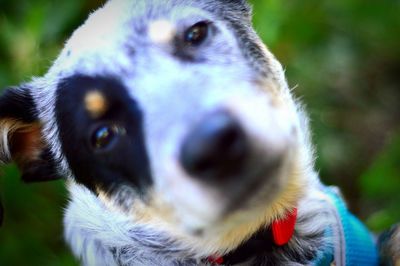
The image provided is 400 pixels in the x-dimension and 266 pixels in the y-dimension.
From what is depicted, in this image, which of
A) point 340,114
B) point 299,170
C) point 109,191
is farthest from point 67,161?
point 340,114

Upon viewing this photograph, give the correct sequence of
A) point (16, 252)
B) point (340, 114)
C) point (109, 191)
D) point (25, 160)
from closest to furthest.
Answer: point (109, 191)
point (25, 160)
point (16, 252)
point (340, 114)

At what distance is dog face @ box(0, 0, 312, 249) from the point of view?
1575 millimetres

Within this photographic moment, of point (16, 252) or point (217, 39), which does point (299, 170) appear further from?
point (16, 252)

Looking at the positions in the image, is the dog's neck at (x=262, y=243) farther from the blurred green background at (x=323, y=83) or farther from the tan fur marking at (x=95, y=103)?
the blurred green background at (x=323, y=83)

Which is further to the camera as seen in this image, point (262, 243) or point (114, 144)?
point (262, 243)

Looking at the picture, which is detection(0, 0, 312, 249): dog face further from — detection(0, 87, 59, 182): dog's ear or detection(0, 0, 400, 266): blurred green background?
detection(0, 0, 400, 266): blurred green background

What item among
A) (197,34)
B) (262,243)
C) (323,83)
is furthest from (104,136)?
(323,83)

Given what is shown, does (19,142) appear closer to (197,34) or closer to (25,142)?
(25,142)

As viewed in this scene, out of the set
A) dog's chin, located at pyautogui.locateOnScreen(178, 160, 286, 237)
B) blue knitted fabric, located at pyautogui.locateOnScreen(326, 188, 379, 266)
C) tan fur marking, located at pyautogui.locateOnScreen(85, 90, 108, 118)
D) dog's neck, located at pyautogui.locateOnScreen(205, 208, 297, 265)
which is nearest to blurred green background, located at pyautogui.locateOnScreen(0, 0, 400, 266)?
blue knitted fabric, located at pyautogui.locateOnScreen(326, 188, 379, 266)

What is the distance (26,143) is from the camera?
7.68 ft

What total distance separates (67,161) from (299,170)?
84cm

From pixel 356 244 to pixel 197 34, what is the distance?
97 cm

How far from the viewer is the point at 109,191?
6.83 feet

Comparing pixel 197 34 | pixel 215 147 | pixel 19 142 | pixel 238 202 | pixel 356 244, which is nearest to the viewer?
pixel 215 147
